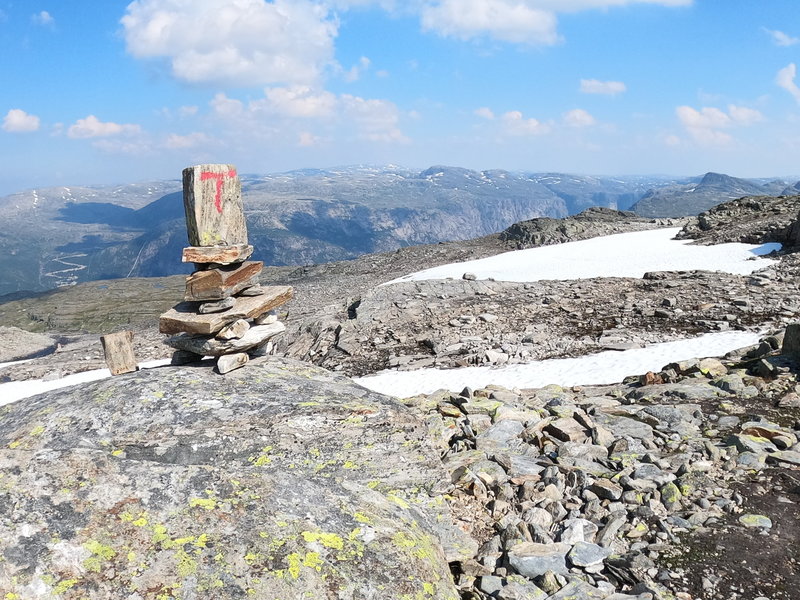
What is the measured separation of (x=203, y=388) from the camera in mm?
9328

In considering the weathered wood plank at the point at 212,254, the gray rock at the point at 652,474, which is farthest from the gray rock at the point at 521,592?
the weathered wood plank at the point at 212,254

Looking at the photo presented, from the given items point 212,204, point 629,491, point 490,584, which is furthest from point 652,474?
point 212,204

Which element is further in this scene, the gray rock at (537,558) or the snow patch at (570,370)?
the snow patch at (570,370)

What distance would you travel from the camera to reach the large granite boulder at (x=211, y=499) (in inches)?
191

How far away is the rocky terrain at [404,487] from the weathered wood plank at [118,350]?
4.01 metres

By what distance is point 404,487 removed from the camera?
24.2 ft

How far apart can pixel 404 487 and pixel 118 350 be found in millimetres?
9482

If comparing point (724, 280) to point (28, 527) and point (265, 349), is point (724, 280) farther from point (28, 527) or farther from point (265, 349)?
point (28, 527)

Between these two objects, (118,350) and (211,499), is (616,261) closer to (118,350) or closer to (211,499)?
(118,350)

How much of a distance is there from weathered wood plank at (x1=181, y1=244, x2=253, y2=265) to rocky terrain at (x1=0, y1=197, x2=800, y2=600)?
2362 millimetres

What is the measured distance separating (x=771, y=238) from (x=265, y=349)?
43.3 meters

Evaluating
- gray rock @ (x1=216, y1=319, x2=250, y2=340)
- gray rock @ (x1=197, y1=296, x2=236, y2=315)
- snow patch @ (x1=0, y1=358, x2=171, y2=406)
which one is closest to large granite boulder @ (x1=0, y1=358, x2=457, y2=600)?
gray rock @ (x1=216, y1=319, x2=250, y2=340)

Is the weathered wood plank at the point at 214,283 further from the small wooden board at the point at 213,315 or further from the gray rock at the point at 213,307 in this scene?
the small wooden board at the point at 213,315

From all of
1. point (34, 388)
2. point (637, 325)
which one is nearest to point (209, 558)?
point (637, 325)
